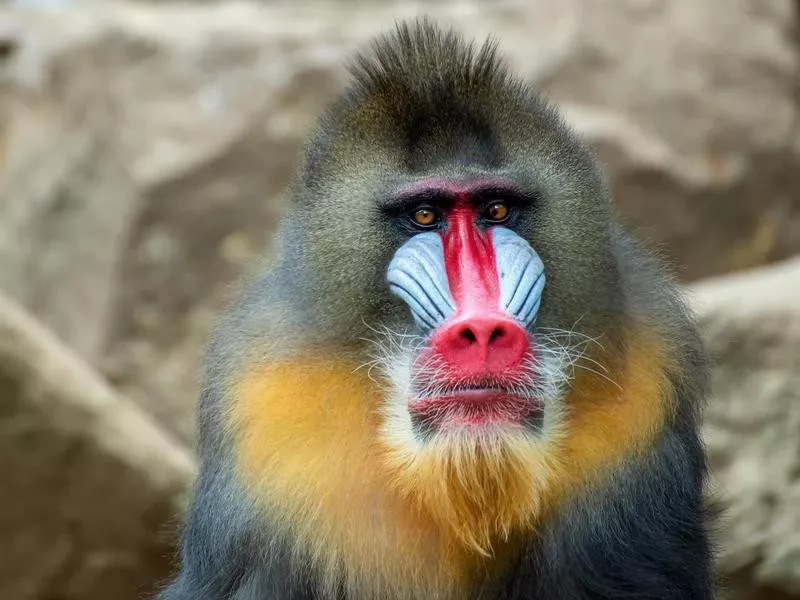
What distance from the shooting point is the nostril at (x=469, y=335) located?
8.59 ft

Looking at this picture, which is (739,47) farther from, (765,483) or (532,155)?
(532,155)

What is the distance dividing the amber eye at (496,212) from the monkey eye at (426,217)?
113 millimetres

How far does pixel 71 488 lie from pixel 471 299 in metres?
2.36

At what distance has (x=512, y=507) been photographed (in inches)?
110

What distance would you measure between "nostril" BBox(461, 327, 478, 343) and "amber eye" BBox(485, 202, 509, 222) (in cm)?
38

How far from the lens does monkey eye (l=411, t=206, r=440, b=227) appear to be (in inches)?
114

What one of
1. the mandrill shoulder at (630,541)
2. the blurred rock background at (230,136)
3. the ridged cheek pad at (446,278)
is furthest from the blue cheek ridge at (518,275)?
the blurred rock background at (230,136)

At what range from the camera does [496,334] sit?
8.61ft

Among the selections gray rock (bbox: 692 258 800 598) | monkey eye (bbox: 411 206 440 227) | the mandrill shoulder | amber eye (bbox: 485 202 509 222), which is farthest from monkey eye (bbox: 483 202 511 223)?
gray rock (bbox: 692 258 800 598)

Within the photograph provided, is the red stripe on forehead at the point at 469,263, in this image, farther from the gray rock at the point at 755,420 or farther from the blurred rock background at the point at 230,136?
the blurred rock background at the point at 230,136

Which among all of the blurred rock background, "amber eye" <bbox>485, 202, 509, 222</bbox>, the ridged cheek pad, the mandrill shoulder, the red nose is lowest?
the mandrill shoulder

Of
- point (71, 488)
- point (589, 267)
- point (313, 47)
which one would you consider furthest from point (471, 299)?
point (313, 47)

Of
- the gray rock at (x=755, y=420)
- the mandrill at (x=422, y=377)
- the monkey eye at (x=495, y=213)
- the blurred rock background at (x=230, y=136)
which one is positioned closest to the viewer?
the mandrill at (x=422, y=377)

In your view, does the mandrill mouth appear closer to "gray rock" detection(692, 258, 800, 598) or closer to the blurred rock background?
"gray rock" detection(692, 258, 800, 598)
